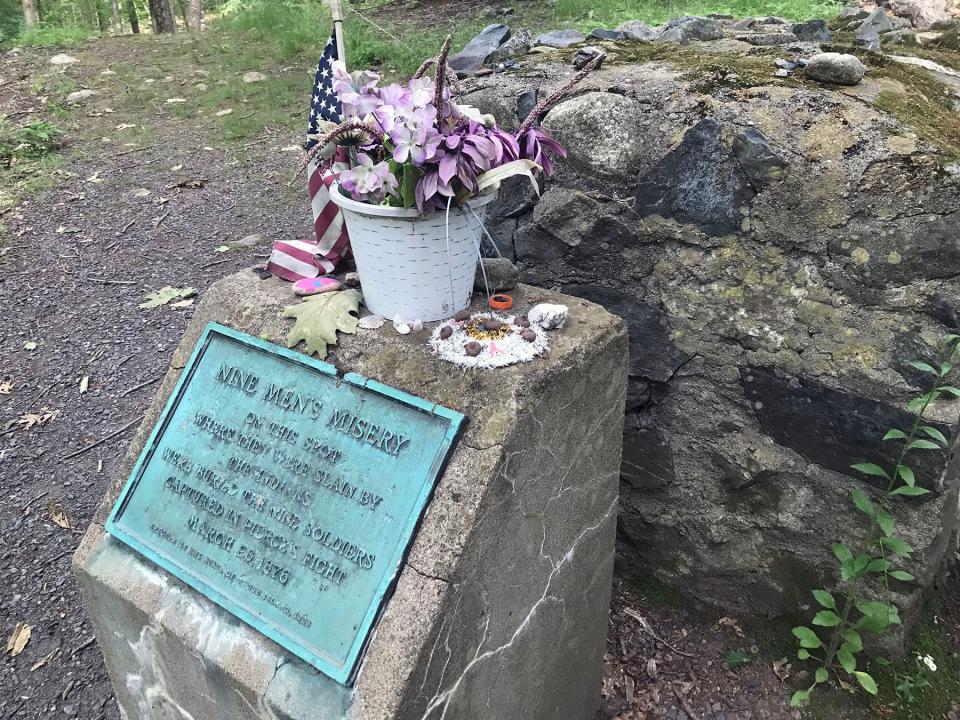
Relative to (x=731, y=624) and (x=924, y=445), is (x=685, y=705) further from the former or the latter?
(x=924, y=445)

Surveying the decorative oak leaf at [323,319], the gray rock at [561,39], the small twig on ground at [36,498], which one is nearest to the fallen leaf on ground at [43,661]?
the small twig on ground at [36,498]

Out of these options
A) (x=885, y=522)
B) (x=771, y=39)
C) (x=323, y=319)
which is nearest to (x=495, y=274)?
(x=323, y=319)

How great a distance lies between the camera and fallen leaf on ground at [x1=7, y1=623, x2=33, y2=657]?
241 cm

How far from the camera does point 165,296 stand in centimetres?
414

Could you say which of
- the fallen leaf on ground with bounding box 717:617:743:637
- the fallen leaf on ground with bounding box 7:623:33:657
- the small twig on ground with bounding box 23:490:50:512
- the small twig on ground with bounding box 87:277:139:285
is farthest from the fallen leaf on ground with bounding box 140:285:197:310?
the fallen leaf on ground with bounding box 717:617:743:637

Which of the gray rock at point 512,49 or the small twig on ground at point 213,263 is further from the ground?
the gray rock at point 512,49


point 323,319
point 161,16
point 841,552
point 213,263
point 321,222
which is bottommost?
point 213,263

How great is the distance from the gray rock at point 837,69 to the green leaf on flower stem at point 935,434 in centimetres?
103

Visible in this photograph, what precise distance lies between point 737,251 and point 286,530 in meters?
1.45

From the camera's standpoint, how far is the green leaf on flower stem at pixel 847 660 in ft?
6.63

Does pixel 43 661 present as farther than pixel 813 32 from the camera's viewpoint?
No

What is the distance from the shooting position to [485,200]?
5.24ft

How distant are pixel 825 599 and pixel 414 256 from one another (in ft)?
5.14

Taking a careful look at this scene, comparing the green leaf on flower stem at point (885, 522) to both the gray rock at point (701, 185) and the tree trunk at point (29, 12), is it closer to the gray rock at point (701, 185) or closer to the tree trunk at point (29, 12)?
the gray rock at point (701, 185)
